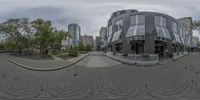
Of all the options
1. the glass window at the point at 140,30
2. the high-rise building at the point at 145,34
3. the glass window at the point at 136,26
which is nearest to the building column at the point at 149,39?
the high-rise building at the point at 145,34

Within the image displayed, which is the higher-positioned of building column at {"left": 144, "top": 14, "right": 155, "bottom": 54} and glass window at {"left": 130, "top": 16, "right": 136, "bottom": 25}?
glass window at {"left": 130, "top": 16, "right": 136, "bottom": 25}

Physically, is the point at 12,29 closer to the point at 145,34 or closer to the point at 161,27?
the point at 145,34

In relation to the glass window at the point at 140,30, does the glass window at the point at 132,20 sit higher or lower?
higher

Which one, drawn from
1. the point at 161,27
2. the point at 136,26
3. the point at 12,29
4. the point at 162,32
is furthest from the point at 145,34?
the point at 12,29

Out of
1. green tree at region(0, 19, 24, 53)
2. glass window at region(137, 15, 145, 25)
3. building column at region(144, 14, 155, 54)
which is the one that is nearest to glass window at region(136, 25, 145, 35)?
building column at region(144, 14, 155, 54)

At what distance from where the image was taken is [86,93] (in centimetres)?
663

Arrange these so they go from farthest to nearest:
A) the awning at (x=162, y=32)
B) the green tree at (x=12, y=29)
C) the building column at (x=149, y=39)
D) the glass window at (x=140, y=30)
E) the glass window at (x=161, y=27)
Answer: the green tree at (x=12, y=29)
the glass window at (x=161, y=27)
the awning at (x=162, y=32)
the glass window at (x=140, y=30)
the building column at (x=149, y=39)

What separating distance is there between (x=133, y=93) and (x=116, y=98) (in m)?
0.96

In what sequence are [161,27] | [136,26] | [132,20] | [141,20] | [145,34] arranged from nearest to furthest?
[145,34]
[136,26]
[141,20]
[161,27]
[132,20]

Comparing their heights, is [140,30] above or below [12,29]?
below

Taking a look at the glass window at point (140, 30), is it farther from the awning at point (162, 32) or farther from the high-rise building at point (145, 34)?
the awning at point (162, 32)

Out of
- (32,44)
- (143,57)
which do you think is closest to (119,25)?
(32,44)

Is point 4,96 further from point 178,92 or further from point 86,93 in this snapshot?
point 178,92

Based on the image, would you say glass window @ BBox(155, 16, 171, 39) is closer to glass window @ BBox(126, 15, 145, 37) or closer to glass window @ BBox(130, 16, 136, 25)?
glass window @ BBox(126, 15, 145, 37)
